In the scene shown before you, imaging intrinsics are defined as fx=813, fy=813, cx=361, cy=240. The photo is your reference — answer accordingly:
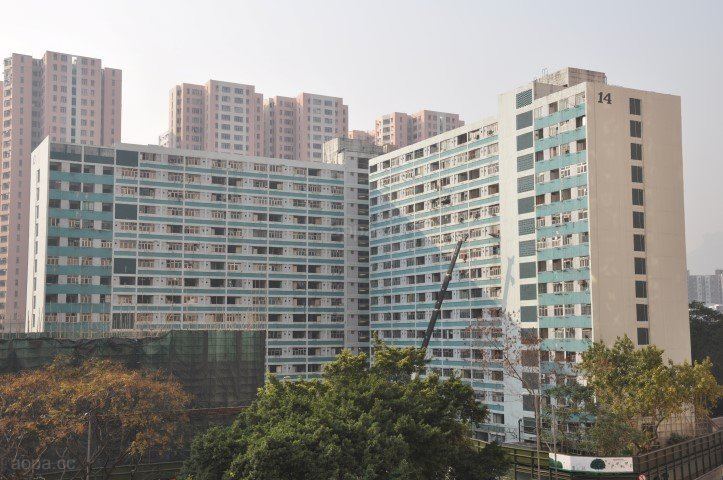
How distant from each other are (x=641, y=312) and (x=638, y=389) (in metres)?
19.3

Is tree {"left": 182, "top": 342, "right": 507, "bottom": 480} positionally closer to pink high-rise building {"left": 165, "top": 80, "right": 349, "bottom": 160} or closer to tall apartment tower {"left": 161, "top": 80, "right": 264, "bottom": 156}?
pink high-rise building {"left": 165, "top": 80, "right": 349, "bottom": 160}

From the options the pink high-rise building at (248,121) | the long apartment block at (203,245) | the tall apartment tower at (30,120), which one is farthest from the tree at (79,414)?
the pink high-rise building at (248,121)

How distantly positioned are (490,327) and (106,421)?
45.4m

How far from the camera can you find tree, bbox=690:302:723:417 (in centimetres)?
9944

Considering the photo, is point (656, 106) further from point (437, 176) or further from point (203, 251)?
point (203, 251)

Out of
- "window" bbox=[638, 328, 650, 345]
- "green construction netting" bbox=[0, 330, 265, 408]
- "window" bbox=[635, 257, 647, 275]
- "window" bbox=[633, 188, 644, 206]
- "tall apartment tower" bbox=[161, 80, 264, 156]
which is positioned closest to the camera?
"green construction netting" bbox=[0, 330, 265, 408]

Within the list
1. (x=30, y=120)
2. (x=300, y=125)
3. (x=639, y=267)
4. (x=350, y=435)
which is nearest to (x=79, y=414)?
(x=350, y=435)

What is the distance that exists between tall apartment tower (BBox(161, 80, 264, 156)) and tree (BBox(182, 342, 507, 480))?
140249 millimetres

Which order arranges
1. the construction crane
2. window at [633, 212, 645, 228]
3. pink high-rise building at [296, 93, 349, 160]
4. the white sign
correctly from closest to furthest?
the white sign
window at [633, 212, 645, 228]
the construction crane
pink high-rise building at [296, 93, 349, 160]

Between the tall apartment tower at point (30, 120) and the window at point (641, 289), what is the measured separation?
12534 cm

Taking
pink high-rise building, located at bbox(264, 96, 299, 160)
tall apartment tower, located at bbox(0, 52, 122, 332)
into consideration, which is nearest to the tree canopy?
tall apartment tower, located at bbox(0, 52, 122, 332)

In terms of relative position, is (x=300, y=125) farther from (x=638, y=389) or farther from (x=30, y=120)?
(x=638, y=389)

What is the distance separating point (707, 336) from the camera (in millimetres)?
102938

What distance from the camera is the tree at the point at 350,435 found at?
35438 millimetres
